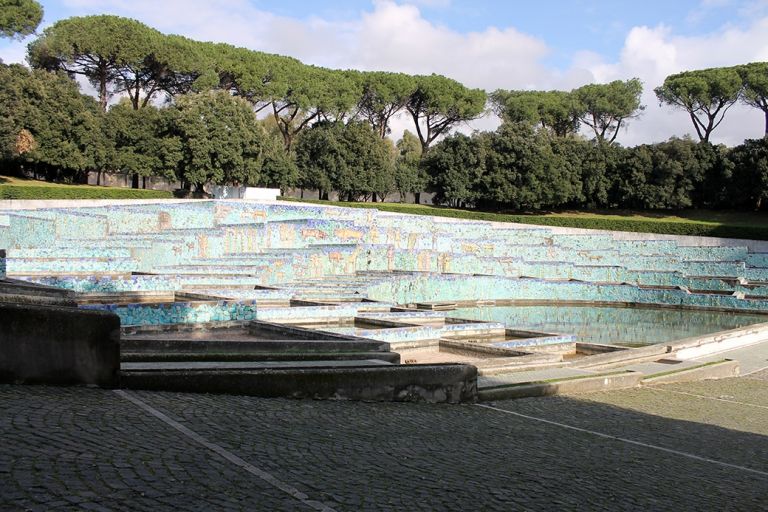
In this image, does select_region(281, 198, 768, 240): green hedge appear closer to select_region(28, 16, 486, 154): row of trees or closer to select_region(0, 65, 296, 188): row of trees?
select_region(0, 65, 296, 188): row of trees

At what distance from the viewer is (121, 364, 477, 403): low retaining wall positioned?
7949mm

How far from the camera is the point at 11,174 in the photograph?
47469 mm

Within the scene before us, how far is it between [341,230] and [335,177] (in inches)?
977

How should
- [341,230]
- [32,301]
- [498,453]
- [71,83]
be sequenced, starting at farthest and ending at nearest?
[71,83] → [341,230] → [32,301] → [498,453]

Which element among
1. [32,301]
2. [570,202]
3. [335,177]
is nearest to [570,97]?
[570,202]

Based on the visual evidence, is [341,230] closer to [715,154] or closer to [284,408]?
[284,408]

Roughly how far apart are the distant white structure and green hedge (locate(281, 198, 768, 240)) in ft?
9.47

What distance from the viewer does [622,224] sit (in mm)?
49219

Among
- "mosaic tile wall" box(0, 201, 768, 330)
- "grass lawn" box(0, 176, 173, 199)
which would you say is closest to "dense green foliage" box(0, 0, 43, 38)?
"grass lawn" box(0, 176, 173, 199)

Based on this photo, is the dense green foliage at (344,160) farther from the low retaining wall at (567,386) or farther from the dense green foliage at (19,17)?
the low retaining wall at (567,386)

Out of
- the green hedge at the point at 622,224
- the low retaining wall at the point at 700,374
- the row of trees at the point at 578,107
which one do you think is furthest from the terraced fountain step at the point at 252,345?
the row of trees at the point at 578,107

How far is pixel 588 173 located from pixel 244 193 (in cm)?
2708

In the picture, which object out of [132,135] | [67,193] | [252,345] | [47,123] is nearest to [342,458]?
[252,345]

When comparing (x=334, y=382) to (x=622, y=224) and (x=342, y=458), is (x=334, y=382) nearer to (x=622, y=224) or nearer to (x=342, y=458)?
(x=342, y=458)
